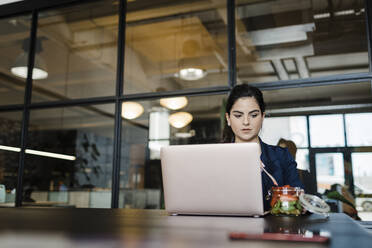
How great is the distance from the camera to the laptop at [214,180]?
Result: 1.26 m

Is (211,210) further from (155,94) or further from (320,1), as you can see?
(320,1)

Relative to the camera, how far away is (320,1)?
3.32 meters

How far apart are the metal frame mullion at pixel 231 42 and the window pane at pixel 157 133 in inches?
70.0

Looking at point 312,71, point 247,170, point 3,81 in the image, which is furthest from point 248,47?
point 247,170

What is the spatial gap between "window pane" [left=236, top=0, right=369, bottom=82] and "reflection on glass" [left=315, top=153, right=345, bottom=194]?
3.80 ft

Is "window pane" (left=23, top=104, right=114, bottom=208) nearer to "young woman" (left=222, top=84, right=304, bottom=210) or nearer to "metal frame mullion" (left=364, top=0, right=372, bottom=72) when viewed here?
"young woman" (left=222, top=84, right=304, bottom=210)

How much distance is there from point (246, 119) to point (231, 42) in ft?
4.21

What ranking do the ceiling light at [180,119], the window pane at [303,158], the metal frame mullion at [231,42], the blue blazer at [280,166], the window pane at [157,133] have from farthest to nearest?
the ceiling light at [180,119]
the window pane at [157,133]
the window pane at [303,158]
the metal frame mullion at [231,42]
the blue blazer at [280,166]

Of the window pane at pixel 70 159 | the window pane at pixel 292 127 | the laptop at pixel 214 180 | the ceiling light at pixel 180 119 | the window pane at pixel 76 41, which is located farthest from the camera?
the ceiling light at pixel 180 119

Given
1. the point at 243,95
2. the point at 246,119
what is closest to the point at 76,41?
the point at 243,95

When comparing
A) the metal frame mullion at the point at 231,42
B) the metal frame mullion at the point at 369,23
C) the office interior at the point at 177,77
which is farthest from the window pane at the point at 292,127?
the metal frame mullion at the point at 369,23

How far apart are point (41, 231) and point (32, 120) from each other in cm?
321

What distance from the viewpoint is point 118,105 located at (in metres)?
3.38

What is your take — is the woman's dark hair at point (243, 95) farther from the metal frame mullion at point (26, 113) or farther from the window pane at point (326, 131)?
the window pane at point (326, 131)
